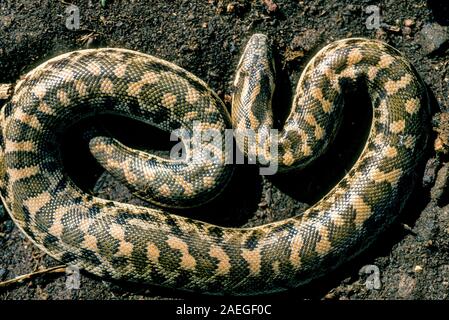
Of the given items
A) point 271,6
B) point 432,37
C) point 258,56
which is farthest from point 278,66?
point 432,37

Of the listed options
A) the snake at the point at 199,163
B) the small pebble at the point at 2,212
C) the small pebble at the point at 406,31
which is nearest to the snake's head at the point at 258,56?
the snake at the point at 199,163

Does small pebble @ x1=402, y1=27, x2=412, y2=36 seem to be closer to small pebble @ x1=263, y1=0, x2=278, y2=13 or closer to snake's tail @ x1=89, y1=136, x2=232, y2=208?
small pebble @ x1=263, y1=0, x2=278, y2=13

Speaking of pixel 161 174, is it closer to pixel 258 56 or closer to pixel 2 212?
pixel 258 56

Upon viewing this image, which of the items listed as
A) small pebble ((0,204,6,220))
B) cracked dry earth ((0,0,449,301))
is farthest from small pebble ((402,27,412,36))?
small pebble ((0,204,6,220))

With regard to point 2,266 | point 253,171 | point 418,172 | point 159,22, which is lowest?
point 2,266

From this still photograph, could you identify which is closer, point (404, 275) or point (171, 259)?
point (171, 259)
